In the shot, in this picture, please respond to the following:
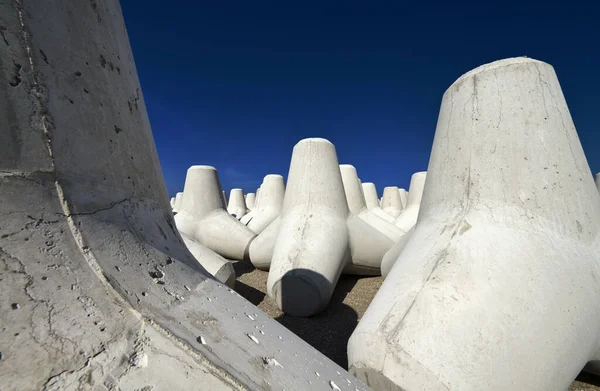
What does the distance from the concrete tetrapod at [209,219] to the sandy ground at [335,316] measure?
714 mm

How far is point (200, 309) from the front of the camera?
2.44 ft

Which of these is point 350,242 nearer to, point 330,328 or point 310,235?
point 310,235

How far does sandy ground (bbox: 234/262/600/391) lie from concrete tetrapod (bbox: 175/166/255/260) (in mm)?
714

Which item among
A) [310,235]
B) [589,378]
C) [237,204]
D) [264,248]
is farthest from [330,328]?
[237,204]

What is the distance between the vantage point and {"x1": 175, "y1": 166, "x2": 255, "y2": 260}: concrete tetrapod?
15.8 feet

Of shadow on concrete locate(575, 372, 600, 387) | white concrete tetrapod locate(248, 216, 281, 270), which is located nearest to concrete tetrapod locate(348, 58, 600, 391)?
shadow on concrete locate(575, 372, 600, 387)

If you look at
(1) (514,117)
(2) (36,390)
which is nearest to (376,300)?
(1) (514,117)

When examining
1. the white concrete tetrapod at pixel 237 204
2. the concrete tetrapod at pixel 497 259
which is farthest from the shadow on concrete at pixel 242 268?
the white concrete tetrapod at pixel 237 204

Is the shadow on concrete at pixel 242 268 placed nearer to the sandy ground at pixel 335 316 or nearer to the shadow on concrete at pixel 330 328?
the sandy ground at pixel 335 316

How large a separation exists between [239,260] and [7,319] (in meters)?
4.65

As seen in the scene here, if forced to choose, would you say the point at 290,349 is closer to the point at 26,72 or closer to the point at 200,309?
the point at 200,309

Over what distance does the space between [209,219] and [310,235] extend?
2.43 m

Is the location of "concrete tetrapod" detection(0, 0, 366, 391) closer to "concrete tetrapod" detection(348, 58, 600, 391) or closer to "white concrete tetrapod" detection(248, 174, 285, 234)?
"concrete tetrapod" detection(348, 58, 600, 391)

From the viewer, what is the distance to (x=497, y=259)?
1420mm
